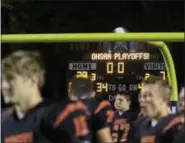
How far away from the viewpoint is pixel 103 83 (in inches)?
185

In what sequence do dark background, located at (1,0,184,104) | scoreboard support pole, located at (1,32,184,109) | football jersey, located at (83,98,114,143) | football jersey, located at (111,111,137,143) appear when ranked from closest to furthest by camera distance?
scoreboard support pole, located at (1,32,184,109), football jersey, located at (83,98,114,143), football jersey, located at (111,111,137,143), dark background, located at (1,0,184,104)

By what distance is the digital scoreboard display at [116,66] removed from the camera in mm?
4508

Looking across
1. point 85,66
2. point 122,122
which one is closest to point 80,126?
point 122,122

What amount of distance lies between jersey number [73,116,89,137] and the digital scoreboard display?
130 centimetres

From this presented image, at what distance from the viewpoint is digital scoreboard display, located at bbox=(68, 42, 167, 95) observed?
451 cm

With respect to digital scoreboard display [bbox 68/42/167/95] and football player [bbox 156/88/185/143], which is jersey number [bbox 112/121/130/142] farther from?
digital scoreboard display [bbox 68/42/167/95]

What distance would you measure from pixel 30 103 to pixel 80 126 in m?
0.28

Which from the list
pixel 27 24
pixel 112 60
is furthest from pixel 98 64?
pixel 27 24

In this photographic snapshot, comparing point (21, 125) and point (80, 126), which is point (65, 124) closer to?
point (80, 126)

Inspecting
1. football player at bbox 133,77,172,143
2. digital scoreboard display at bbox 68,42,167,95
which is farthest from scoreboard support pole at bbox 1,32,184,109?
digital scoreboard display at bbox 68,42,167,95

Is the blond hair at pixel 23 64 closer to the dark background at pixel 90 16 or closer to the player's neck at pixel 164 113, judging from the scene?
the player's neck at pixel 164 113

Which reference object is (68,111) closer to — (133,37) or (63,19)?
(133,37)

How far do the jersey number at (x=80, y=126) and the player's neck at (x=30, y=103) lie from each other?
0.21 m

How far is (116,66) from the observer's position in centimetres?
504
